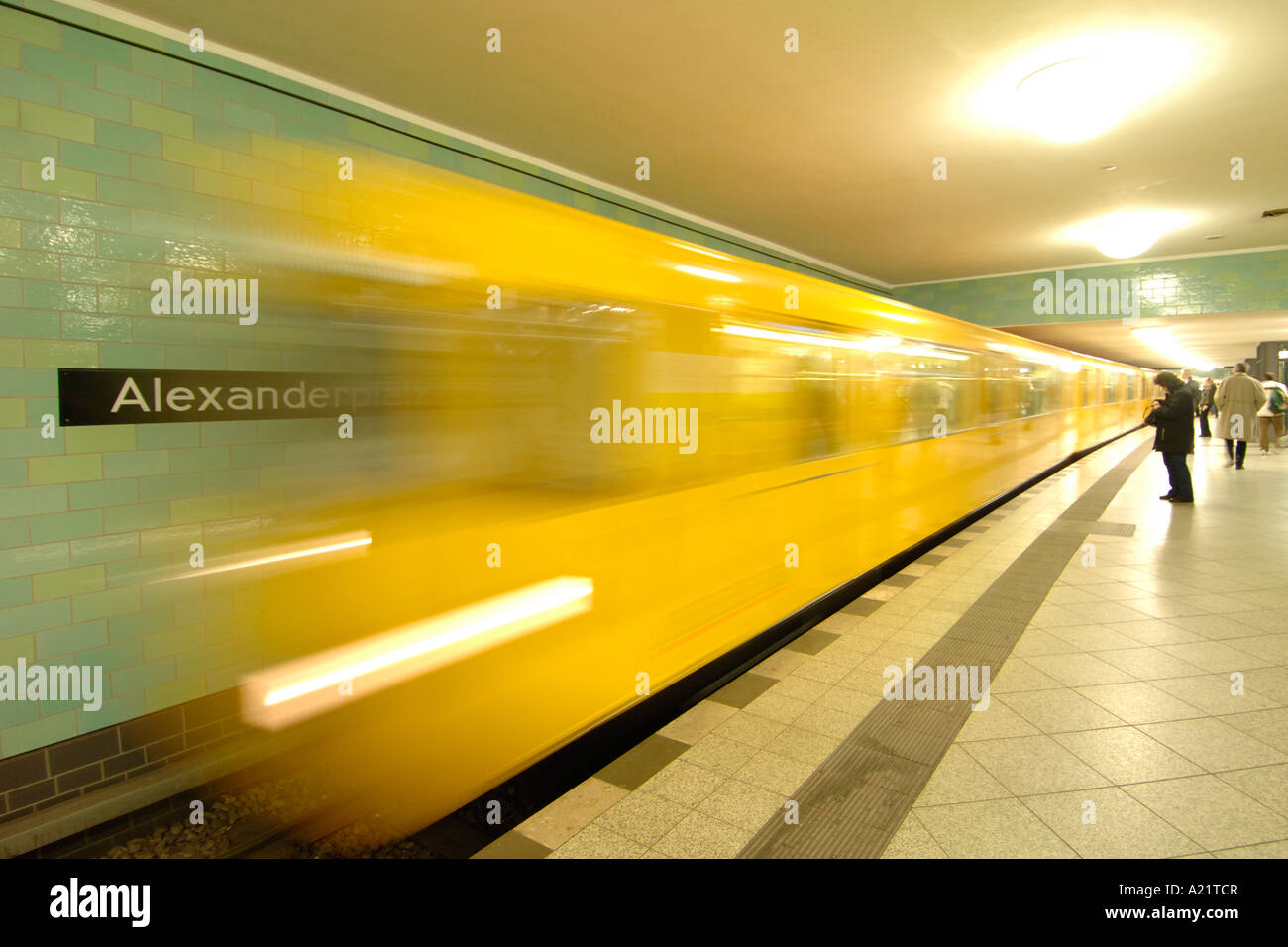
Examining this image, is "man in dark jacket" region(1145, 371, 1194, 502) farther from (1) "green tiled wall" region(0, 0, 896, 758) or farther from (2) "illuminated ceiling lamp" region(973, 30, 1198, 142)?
(1) "green tiled wall" region(0, 0, 896, 758)

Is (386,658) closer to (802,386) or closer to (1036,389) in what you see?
(802,386)

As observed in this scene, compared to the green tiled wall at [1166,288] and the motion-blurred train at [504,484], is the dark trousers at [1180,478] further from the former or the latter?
the motion-blurred train at [504,484]

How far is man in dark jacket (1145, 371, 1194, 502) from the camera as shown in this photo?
27.5 ft

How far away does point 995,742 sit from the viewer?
9.85 ft

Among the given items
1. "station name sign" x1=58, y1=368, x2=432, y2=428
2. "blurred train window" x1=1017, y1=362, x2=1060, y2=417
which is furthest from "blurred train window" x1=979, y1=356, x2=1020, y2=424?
"station name sign" x1=58, y1=368, x2=432, y2=428

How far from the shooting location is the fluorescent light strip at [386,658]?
6.32 feet

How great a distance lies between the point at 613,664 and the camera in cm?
279

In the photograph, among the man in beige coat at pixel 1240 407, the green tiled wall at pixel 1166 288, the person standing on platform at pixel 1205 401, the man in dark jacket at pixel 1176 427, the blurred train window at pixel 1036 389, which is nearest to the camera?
the man in dark jacket at pixel 1176 427

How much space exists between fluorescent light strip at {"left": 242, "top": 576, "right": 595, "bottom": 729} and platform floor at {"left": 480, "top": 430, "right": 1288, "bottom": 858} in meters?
0.73

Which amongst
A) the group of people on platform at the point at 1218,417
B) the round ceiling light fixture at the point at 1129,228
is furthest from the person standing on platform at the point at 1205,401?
the round ceiling light fixture at the point at 1129,228

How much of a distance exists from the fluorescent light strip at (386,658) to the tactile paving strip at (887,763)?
3.69 feet

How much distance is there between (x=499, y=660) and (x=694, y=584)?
4.05 ft
